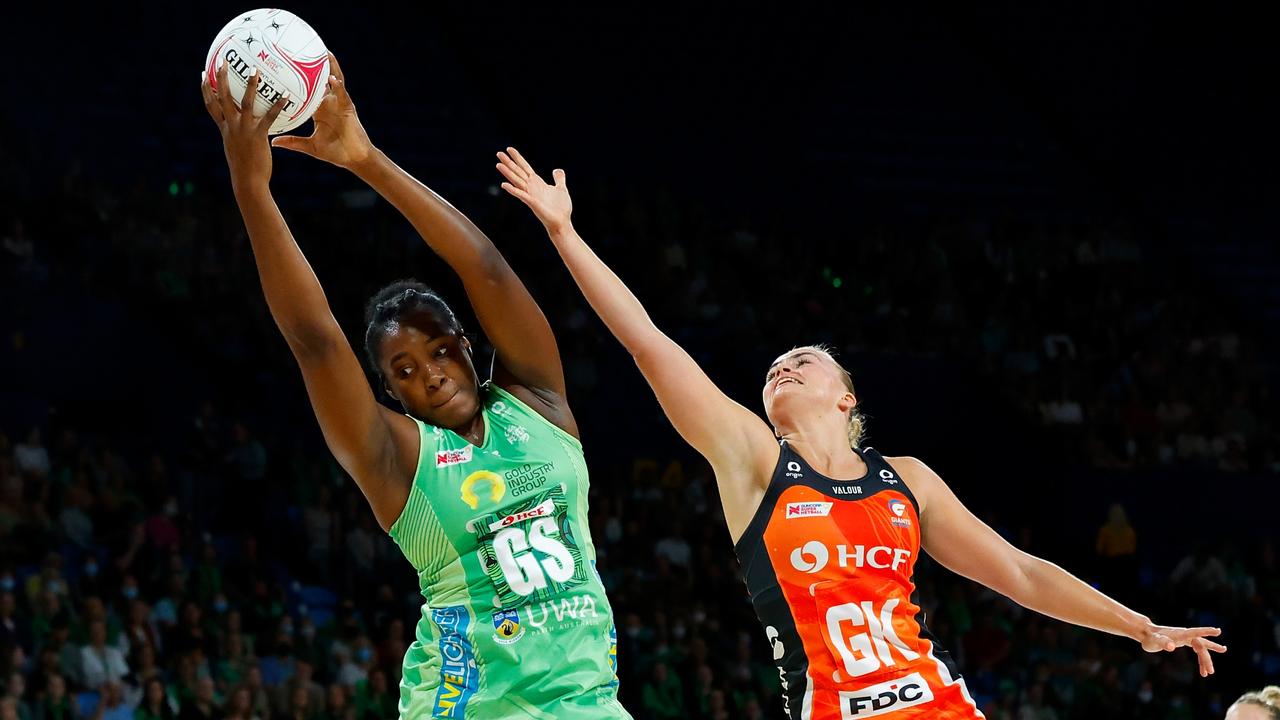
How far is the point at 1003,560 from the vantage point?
16.3ft

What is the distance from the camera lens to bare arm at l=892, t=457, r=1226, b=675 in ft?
16.0

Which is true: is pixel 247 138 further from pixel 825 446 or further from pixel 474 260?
pixel 825 446

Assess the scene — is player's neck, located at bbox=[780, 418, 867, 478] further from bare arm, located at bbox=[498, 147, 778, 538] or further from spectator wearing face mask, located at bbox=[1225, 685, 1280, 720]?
spectator wearing face mask, located at bbox=[1225, 685, 1280, 720]

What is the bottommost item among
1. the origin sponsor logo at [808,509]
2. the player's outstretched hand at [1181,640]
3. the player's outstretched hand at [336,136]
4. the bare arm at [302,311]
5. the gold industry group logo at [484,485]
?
the player's outstretched hand at [1181,640]

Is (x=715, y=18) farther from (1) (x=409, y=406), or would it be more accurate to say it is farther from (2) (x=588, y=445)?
(1) (x=409, y=406)

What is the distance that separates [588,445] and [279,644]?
4890mm

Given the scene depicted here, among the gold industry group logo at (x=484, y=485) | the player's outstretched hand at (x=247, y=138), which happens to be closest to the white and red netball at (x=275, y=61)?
the player's outstretched hand at (x=247, y=138)

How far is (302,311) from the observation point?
3713mm

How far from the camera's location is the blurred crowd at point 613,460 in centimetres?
1148

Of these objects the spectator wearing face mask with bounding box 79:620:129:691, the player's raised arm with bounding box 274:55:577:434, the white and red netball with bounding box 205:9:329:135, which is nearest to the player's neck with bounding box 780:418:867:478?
the player's raised arm with bounding box 274:55:577:434

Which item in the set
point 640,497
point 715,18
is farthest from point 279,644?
point 715,18

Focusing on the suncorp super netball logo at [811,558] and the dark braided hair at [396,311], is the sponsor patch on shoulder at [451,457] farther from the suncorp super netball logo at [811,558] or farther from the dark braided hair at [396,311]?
the suncorp super netball logo at [811,558]

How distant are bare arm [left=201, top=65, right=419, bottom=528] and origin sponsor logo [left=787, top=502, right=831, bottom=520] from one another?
1.32 m

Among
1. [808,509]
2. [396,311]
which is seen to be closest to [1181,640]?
[808,509]
